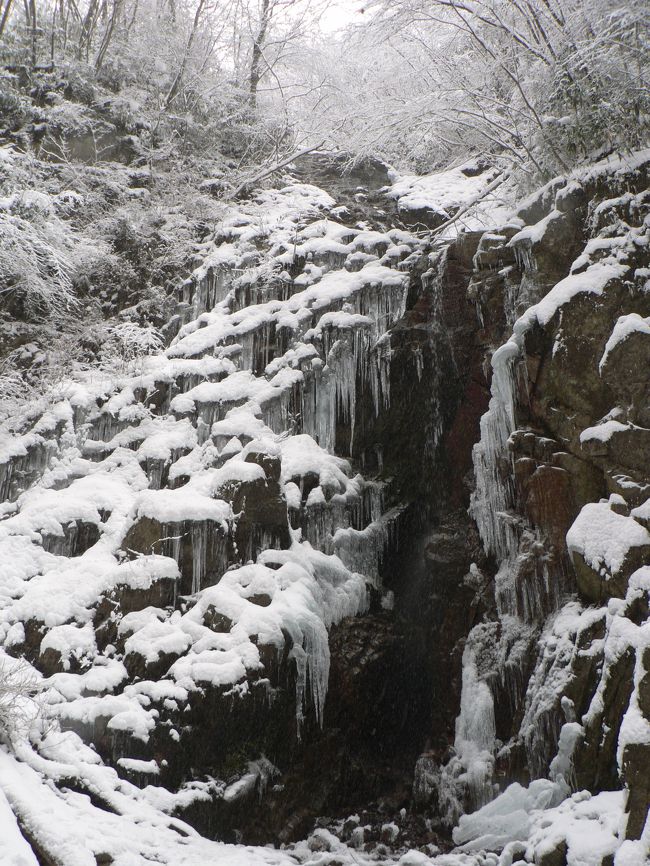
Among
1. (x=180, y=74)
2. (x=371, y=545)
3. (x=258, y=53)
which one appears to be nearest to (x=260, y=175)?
(x=180, y=74)

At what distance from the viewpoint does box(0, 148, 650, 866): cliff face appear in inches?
207

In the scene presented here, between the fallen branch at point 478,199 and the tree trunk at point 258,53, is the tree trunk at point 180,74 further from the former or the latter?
the fallen branch at point 478,199

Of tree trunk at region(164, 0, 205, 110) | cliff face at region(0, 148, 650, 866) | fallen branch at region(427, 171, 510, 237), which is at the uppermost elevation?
tree trunk at region(164, 0, 205, 110)

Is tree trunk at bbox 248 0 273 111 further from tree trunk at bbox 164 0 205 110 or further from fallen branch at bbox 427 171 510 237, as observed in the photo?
fallen branch at bbox 427 171 510 237

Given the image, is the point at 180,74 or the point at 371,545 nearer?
the point at 371,545

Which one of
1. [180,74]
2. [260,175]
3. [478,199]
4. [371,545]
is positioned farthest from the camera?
[180,74]

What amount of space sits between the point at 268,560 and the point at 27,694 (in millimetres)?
2548

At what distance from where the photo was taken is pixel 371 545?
7.75 metres

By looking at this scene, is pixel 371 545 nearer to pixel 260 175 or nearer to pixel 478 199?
pixel 478 199

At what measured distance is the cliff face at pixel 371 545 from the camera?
5.25 m

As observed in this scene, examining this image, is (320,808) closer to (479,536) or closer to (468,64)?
(479,536)

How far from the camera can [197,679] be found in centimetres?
565

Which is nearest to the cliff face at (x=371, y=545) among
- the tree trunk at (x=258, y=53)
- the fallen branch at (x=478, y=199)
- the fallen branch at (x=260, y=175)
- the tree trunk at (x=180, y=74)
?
the fallen branch at (x=478, y=199)

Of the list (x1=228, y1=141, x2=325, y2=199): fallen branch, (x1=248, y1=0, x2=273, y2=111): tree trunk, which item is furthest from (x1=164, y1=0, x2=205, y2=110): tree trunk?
(x1=228, y1=141, x2=325, y2=199): fallen branch
